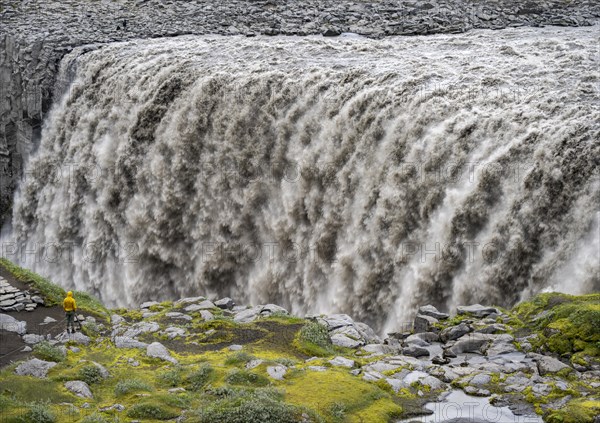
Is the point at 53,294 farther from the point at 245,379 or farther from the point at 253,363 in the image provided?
the point at 245,379

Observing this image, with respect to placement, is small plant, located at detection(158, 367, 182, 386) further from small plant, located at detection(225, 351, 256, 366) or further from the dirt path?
the dirt path

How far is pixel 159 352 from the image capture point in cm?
1952

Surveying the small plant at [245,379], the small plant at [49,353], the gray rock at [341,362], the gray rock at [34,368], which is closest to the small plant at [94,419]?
the small plant at [245,379]

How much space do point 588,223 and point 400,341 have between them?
6.07m

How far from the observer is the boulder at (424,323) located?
20.3 m

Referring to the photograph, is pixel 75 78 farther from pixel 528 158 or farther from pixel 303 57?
pixel 528 158

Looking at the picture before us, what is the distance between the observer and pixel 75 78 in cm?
4250

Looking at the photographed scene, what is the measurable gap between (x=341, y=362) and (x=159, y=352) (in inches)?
188

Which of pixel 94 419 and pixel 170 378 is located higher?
pixel 94 419

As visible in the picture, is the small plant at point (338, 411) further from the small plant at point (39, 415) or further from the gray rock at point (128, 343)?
the gray rock at point (128, 343)

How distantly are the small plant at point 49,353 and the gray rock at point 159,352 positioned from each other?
2.08 m

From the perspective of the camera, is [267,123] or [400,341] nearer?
[400,341]

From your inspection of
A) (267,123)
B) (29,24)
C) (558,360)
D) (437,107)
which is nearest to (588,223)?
(558,360)

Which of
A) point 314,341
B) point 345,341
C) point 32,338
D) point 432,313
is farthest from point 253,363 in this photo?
point 32,338
